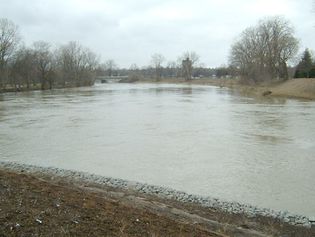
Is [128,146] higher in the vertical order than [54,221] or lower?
lower

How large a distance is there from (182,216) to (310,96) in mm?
42173

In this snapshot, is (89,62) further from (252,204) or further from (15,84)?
(252,204)

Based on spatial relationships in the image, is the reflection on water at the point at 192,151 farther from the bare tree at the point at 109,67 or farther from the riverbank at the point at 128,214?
the bare tree at the point at 109,67

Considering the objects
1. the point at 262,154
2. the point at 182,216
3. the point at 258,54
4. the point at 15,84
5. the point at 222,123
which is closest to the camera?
the point at 182,216

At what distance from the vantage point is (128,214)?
267 inches

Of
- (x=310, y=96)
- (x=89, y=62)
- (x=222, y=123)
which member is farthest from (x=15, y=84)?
(x=222, y=123)

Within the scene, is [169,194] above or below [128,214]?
below

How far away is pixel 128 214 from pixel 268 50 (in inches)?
2631

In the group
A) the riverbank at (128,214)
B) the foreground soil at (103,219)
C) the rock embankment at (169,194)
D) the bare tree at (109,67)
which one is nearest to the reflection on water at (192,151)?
the rock embankment at (169,194)

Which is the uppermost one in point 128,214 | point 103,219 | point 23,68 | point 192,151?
point 23,68

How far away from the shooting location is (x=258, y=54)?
71812mm

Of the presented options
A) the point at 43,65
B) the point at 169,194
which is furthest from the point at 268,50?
the point at 169,194

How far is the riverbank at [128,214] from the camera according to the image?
559cm

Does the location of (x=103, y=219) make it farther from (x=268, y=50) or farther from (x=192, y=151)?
(x=268, y=50)
